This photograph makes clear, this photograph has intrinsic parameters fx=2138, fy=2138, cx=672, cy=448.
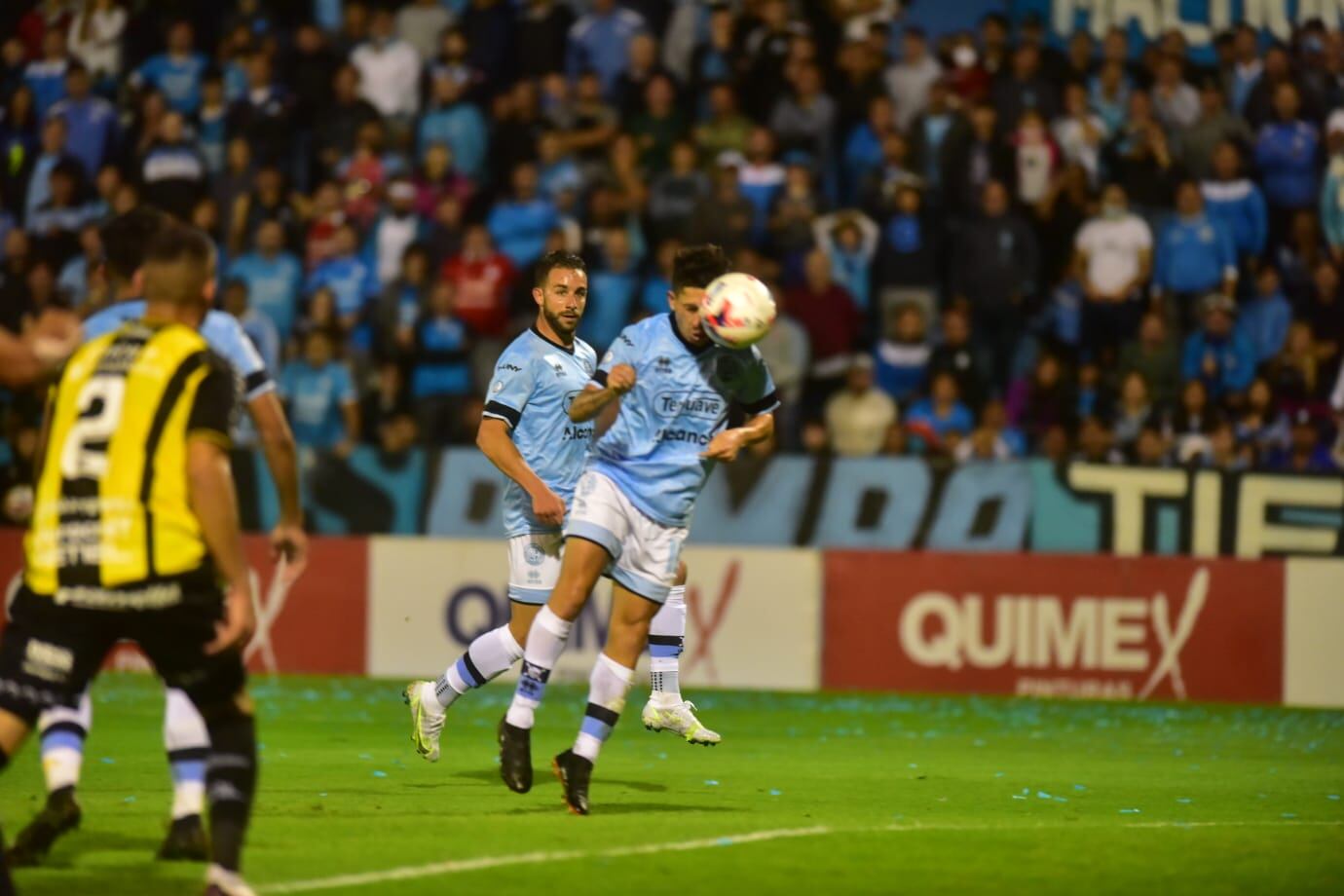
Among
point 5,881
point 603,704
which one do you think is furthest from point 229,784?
point 603,704

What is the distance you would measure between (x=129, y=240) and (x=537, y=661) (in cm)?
274

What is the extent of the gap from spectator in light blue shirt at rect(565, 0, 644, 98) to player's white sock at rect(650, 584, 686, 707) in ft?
33.1

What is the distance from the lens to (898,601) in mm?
16750

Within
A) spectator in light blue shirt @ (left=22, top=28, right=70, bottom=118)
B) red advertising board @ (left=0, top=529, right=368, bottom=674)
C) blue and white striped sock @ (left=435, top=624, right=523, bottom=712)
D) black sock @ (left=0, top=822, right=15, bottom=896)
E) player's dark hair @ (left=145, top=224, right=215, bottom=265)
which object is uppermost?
spectator in light blue shirt @ (left=22, top=28, right=70, bottom=118)

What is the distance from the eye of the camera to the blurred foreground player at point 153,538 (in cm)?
646

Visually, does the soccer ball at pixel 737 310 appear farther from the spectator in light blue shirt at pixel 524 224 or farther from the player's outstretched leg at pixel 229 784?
the spectator in light blue shirt at pixel 524 224

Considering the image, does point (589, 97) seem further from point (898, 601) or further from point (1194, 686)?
point (1194, 686)

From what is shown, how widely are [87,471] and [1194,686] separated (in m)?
11.9

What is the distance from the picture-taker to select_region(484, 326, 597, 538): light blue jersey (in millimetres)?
10539

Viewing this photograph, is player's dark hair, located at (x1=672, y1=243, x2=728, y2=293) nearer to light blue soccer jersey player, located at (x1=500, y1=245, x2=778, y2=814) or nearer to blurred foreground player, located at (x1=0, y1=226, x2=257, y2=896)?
light blue soccer jersey player, located at (x1=500, y1=245, x2=778, y2=814)

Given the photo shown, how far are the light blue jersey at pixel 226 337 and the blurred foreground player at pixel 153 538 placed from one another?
827 millimetres

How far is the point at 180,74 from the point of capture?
21.3m

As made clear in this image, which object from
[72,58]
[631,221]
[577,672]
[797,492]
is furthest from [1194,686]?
[72,58]

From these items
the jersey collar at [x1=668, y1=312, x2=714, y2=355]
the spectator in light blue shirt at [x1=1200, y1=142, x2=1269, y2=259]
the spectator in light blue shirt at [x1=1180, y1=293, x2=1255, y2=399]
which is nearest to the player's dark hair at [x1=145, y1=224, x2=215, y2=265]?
the jersey collar at [x1=668, y1=312, x2=714, y2=355]
